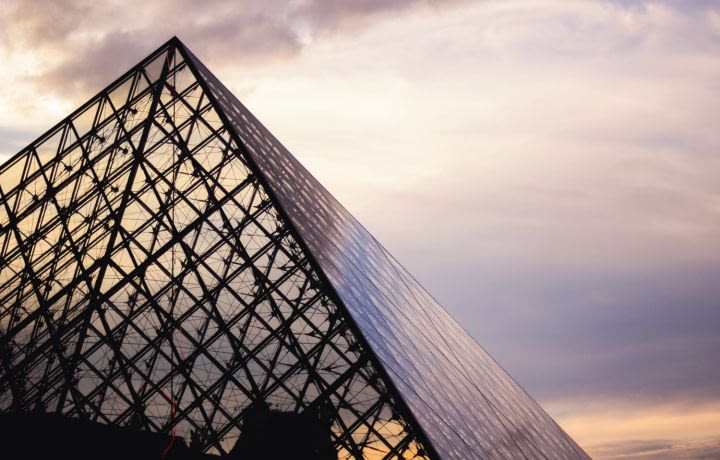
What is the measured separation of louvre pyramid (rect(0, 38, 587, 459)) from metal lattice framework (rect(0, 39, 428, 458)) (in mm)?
34

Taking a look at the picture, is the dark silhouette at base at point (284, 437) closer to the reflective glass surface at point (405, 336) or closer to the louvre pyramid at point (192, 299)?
the louvre pyramid at point (192, 299)

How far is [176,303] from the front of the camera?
18.1 meters

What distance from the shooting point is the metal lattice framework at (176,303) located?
16234 millimetres

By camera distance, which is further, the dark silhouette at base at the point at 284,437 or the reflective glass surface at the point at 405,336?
the reflective glass surface at the point at 405,336

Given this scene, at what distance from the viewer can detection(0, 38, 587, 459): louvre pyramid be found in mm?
16266

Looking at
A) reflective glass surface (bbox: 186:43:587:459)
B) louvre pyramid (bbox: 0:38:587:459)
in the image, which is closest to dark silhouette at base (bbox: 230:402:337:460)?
louvre pyramid (bbox: 0:38:587:459)

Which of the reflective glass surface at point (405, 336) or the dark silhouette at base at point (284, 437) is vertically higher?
the reflective glass surface at point (405, 336)

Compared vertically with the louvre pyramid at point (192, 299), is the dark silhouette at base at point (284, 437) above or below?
below

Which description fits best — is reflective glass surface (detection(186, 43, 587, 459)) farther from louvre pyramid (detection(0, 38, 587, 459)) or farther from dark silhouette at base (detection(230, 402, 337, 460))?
dark silhouette at base (detection(230, 402, 337, 460))

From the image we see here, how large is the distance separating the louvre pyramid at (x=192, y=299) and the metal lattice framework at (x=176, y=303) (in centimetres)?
3

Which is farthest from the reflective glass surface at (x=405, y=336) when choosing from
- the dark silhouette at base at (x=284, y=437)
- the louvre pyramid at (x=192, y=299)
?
the dark silhouette at base at (x=284, y=437)

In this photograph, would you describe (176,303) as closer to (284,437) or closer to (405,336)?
(284,437)

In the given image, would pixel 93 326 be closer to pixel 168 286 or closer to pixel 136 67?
pixel 168 286

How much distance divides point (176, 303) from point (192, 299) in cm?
33
